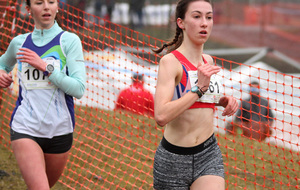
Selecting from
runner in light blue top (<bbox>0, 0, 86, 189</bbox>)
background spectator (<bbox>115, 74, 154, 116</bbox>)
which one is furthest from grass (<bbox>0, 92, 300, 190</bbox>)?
runner in light blue top (<bbox>0, 0, 86, 189</bbox>)

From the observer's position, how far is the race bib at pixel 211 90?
3.15 metres

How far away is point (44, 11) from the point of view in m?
3.69

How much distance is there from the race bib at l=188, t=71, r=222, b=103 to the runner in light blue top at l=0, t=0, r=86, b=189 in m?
0.87

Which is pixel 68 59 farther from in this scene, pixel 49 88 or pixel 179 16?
pixel 179 16

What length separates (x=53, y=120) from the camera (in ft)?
11.9

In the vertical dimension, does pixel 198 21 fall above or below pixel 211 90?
above

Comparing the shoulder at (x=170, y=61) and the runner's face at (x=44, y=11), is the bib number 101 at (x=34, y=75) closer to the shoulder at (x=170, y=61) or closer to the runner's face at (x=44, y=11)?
the runner's face at (x=44, y=11)

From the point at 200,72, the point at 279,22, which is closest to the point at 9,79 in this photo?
the point at 200,72

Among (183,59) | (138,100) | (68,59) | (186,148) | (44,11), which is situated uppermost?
(44,11)

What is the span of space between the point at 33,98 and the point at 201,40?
1271 mm

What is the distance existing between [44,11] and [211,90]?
136cm

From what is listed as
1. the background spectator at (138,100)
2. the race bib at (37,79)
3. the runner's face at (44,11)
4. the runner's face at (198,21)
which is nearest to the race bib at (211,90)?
the runner's face at (198,21)

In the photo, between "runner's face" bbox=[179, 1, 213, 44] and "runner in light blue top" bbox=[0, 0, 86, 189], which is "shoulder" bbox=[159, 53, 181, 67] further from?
"runner in light blue top" bbox=[0, 0, 86, 189]

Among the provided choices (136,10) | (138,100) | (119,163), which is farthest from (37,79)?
(136,10)
